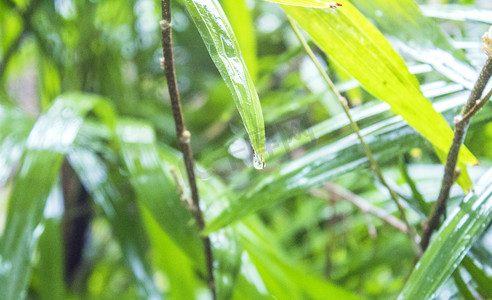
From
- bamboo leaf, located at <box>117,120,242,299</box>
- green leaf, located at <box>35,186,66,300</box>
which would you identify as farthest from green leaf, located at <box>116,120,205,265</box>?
green leaf, located at <box>35,186,66,300</box>

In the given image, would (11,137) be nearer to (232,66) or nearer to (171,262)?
(171,262)

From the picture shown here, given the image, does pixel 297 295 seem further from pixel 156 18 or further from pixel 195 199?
pixel 156 18

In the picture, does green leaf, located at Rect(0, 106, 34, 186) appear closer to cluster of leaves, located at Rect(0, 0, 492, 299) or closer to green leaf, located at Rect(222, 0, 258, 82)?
cluster of leaves, located at Rect(0, 0, 492, 299)

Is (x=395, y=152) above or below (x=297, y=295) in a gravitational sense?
above

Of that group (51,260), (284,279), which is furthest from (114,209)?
(284,279)

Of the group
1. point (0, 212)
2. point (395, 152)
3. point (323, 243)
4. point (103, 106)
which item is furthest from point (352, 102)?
point (0, 212)

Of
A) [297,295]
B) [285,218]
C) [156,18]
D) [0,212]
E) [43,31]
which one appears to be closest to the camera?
[297,295]

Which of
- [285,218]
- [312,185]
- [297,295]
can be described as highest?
[312,185]

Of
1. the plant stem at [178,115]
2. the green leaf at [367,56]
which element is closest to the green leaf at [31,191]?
the plant stem at [178,115]
